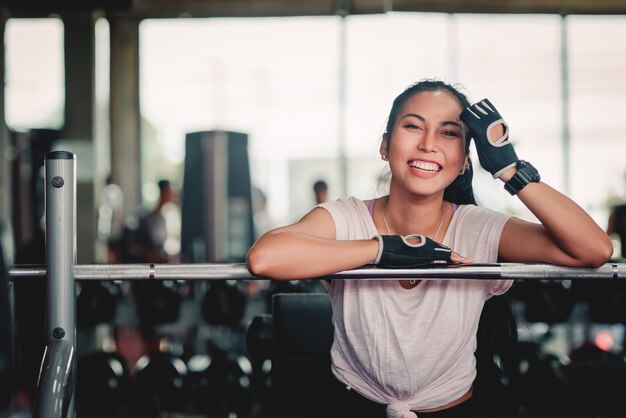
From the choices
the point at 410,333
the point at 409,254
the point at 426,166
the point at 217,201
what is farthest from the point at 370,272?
the point at 217,201

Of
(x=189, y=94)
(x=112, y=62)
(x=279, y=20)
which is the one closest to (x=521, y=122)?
(x=279, y=20)

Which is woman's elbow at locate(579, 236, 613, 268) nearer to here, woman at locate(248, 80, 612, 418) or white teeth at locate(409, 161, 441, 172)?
woman at locate(248, 80, 612, 418)

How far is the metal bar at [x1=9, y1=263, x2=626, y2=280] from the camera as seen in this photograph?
1.30m

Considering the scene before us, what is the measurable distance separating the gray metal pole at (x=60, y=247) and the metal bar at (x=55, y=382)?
0.8 inches

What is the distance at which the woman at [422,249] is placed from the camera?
53.5 inches

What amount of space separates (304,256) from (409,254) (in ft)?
0.70

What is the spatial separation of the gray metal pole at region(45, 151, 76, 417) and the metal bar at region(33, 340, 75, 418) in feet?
0.07

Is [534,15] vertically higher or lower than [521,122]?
higher

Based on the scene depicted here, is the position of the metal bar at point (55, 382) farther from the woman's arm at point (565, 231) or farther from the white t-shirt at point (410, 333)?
the woman's arm at point (565, 231)

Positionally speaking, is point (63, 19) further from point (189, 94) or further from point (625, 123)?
point (625, 123)

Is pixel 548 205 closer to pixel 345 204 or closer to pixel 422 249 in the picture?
A: pixel 422 249

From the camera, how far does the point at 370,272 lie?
132 cm

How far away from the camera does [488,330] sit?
159 cm

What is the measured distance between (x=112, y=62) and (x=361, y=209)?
6510 mm
